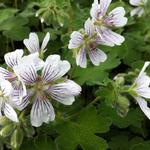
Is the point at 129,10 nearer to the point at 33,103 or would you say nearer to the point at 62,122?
the point at 62,122

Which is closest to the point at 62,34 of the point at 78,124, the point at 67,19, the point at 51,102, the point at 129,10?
the point at 67,19

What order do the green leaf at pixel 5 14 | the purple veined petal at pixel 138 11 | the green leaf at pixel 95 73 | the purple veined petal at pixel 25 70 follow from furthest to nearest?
the purple veined petal at pixel 138 11
the green leaf at pixel 5 14
the green leaf at pixel 95 73
the purple veined petal at pixel 25 70

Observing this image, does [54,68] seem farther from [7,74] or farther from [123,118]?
[123,118]

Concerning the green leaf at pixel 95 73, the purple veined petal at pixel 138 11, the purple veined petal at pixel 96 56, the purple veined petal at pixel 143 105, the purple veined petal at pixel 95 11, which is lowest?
the green leaf at pixel 95 73

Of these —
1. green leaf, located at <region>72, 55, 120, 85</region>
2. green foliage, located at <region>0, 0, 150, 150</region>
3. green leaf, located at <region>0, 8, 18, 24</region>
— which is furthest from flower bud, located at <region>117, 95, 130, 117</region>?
green leaf, located at <region>0, 8, 18, 24</region>

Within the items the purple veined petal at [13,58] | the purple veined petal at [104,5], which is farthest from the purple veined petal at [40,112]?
the purple veined petal at [104,5]

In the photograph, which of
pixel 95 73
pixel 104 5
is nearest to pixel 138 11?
pixel 95 73

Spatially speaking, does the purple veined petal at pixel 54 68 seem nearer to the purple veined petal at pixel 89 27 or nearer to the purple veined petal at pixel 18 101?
the purple veined petal at pixel 18 101

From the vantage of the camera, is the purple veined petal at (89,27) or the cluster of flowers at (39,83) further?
the purple veined petal at (89,27)

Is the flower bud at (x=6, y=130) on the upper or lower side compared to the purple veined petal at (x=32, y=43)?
lower
